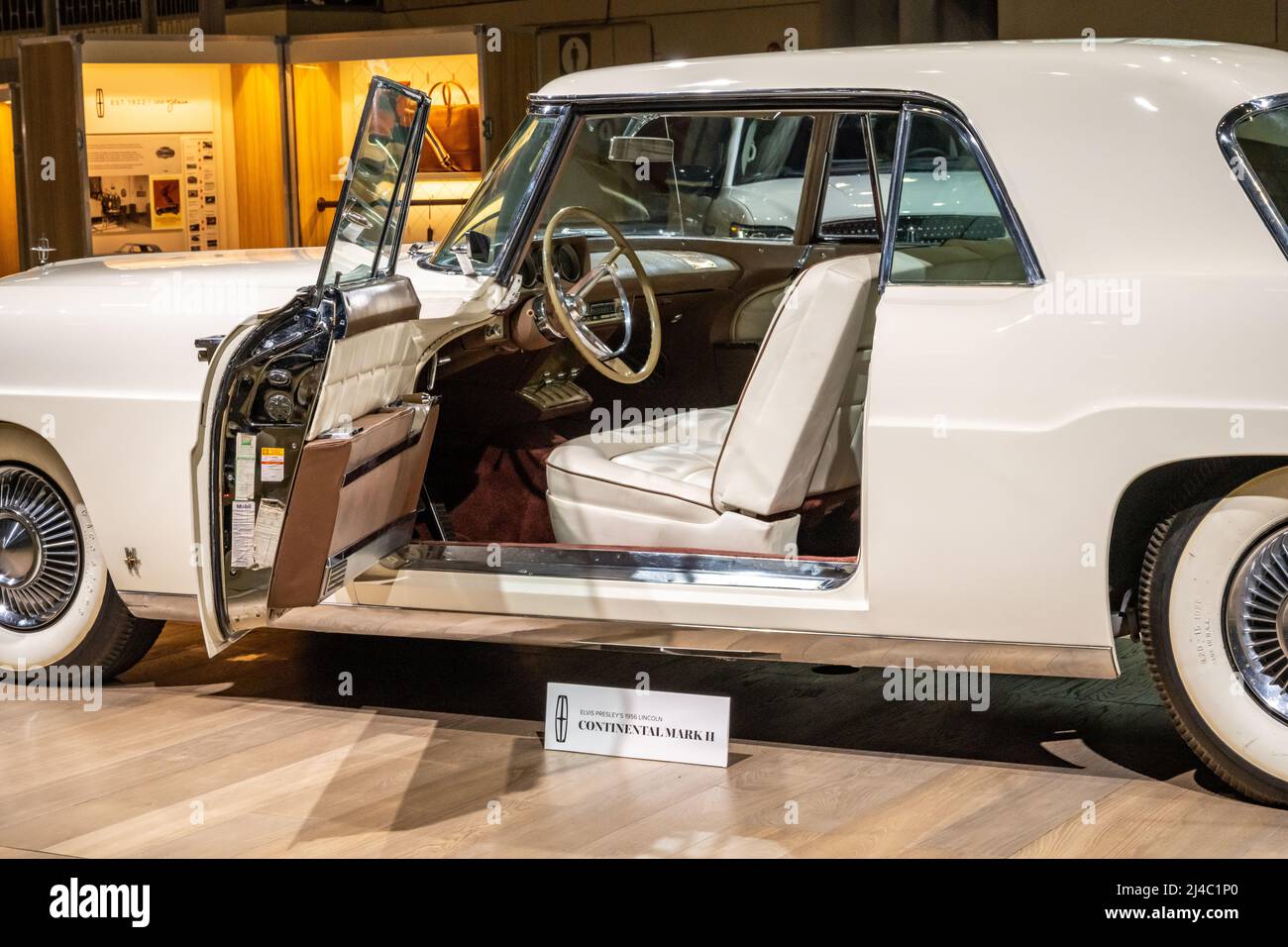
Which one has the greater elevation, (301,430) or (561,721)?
(301,430)

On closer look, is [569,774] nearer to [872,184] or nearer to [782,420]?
[782,420]

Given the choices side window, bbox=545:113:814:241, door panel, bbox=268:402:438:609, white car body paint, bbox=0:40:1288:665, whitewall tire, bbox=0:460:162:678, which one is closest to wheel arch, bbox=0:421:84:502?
whitewall tire, bbox=0:460:162:678

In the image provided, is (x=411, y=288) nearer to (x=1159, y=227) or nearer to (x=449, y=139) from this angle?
(x=1159, y=227)

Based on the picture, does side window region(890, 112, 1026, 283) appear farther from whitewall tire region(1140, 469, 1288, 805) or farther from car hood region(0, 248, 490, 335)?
car hood region(0, 248, 490, 335)

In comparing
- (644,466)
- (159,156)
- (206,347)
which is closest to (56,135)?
(159,156)

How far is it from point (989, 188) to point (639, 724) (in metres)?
1.58

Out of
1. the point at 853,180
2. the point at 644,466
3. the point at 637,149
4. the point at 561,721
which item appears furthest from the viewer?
the point at 853,180

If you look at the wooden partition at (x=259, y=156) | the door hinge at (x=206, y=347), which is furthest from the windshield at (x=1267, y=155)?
the wooden partition at (x=259, y=156)

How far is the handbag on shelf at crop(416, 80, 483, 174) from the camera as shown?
1047 cm

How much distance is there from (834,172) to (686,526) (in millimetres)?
1629

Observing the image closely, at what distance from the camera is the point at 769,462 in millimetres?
3879

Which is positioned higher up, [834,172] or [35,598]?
[834,172]

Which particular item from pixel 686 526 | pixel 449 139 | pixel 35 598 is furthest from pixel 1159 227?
pixel 449 139

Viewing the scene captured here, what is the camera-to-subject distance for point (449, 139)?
1053cm
